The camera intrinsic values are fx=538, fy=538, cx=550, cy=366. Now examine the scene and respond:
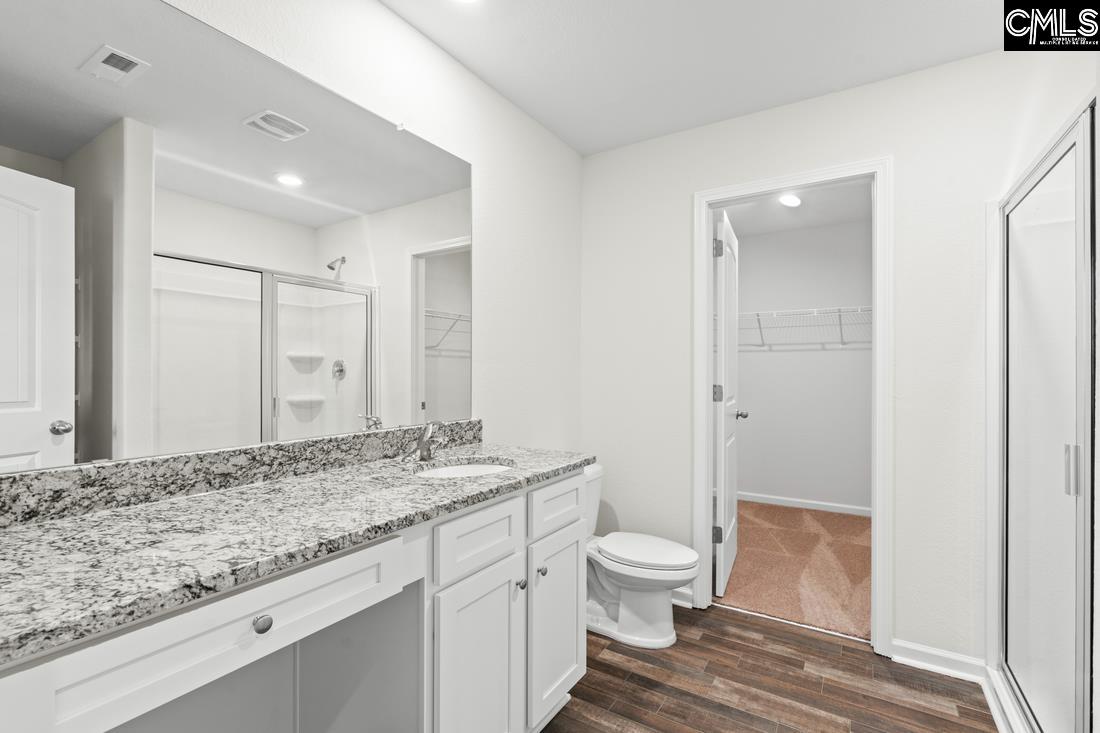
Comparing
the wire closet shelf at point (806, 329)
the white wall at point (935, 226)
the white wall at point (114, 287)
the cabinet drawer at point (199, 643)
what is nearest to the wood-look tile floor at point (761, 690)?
the white wall at point (935, 226)

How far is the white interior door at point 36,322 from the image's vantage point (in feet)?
3.43

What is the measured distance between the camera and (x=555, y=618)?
1.75 metres

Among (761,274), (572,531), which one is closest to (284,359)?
(572,531)

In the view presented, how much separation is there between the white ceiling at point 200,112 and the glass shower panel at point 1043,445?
6.63 feet

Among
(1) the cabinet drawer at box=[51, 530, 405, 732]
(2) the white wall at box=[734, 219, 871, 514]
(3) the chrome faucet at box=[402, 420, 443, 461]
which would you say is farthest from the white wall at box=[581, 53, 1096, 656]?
(2) the white wall at box=[734, 219, 871, 514]

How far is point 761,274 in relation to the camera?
4.76m

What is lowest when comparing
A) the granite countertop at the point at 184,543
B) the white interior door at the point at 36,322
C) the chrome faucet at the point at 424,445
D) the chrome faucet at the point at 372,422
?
the granite countertop at the point at 184,543

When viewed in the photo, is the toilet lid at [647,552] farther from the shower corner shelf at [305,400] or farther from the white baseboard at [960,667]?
the shower corner shelf at [305,400]

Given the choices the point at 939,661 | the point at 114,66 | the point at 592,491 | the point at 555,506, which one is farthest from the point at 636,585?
the point at 114,66

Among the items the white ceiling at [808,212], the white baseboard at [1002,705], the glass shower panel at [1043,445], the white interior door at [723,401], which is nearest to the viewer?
the glass shower panel at [1043,445]

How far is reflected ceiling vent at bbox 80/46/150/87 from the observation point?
47.5 inches

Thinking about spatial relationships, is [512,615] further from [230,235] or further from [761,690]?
[230,235]

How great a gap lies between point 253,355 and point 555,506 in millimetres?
1019

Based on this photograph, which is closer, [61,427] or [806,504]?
[61,427]
